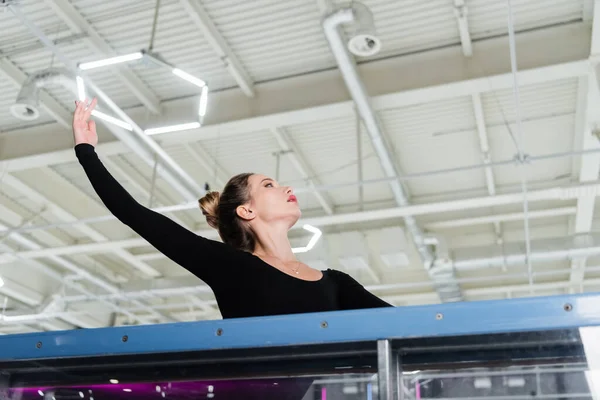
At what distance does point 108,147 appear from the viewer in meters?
6.00

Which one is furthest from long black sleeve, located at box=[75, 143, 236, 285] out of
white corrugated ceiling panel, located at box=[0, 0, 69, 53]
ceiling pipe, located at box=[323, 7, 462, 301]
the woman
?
white corrugated ceiling panel, located at box=[0, 0, 69, 53]

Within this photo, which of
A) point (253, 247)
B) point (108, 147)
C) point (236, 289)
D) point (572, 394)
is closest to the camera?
point (572, 394)

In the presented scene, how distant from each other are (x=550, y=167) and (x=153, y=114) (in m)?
4.60

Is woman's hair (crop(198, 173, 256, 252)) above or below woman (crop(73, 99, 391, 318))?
above

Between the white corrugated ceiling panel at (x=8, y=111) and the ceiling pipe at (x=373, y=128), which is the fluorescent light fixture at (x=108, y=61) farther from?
the white corrugated ceiling panel at (x=8, y=111)

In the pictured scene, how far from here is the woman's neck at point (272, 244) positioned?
5.01 ft

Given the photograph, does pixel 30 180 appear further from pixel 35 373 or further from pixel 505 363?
pixel 505 363

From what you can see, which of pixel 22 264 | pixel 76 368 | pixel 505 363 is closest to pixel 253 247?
pixel 76 368

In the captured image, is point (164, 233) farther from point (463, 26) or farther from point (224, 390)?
point (463, 26)

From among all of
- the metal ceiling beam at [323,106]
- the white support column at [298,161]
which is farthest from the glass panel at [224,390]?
the white support column at [298,161]

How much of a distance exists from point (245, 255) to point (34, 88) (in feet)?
13.3

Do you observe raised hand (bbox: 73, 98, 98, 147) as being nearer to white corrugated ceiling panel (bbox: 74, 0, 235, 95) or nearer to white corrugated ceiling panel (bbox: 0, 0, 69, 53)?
white corrugated ceiling panel (bbox: 74, 0, 235, 95)

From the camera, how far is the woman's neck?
1.53m

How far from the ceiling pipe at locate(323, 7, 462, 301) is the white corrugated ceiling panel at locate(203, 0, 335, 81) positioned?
0.53 m
